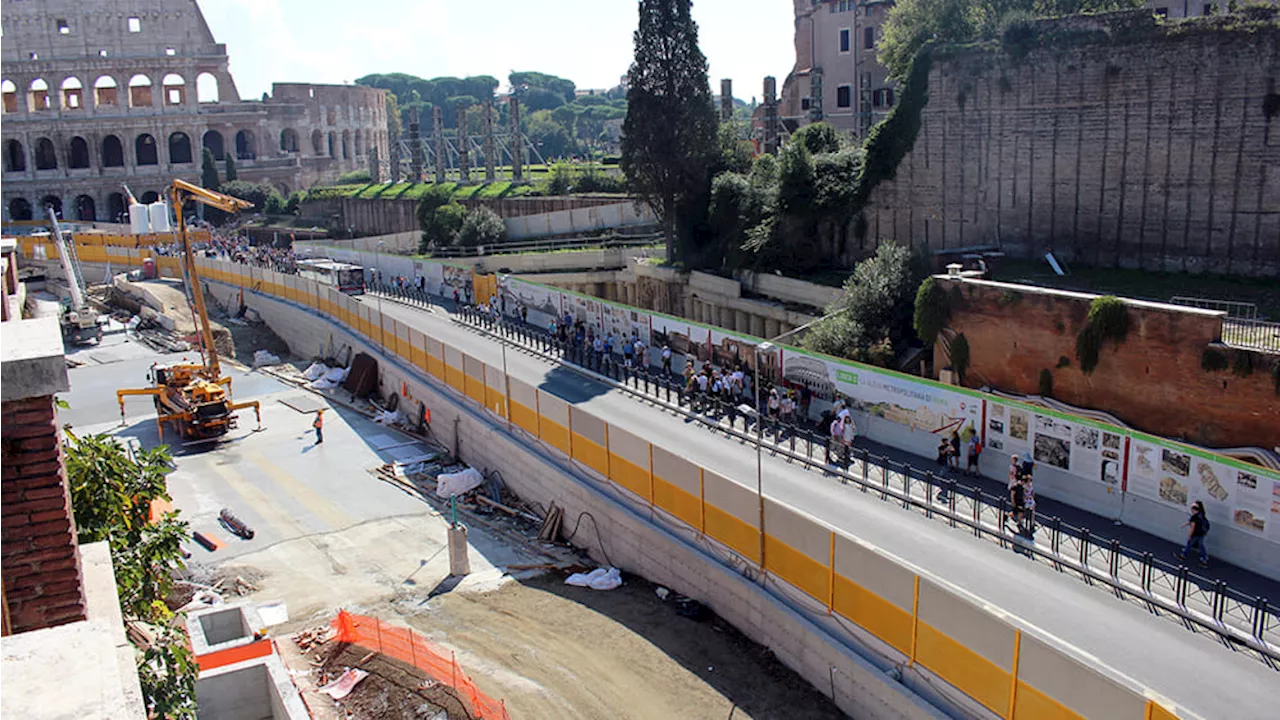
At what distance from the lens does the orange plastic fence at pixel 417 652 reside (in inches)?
709

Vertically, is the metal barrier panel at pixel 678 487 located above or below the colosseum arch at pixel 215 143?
below

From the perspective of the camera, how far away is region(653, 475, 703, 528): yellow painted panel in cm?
2133

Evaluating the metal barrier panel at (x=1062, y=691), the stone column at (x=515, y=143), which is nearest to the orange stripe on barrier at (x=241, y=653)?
the metal barrier panel at (x=1062, y=691)

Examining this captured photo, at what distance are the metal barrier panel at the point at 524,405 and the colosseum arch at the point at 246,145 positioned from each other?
93.0 m

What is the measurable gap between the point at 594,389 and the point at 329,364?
20.0 metres

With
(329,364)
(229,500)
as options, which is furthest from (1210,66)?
(329,364)

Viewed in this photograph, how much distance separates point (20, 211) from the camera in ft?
340

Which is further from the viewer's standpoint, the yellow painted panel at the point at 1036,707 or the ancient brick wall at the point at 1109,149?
the ancient brick wall at the point at 1109,149

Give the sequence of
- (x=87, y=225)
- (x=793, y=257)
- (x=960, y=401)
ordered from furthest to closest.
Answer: (x=87, y=225) < (x=793, y=257) < (x=960, y=401)

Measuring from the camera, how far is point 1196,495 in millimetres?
19547

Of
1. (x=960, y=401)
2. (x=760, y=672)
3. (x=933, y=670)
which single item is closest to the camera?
(x=933, y=670)

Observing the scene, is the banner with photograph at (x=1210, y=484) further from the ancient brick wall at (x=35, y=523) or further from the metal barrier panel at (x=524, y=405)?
the ancient brick wall at (x=35, y=523)

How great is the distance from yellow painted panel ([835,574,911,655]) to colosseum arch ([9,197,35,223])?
108735mm

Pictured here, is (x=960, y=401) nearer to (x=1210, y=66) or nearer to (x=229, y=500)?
(x=1210, y=66)
